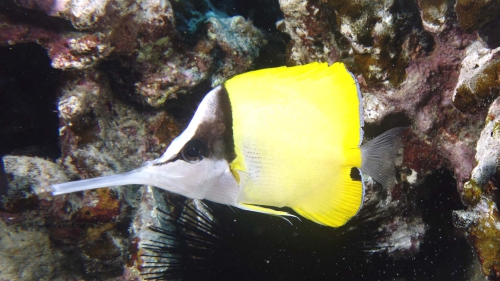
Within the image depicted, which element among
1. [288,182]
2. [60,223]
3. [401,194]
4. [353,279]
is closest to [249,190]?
[288,182]

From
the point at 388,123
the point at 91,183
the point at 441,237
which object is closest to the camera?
the point at 91,183

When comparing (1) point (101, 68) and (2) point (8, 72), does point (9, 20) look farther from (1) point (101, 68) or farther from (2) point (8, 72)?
(2) point (8, 72)

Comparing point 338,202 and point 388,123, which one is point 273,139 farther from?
point 388,123

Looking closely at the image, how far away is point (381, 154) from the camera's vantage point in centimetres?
164

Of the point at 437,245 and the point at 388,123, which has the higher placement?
the point at 388,123

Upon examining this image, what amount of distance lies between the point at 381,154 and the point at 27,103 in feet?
12.9

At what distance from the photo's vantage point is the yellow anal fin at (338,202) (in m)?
1.66

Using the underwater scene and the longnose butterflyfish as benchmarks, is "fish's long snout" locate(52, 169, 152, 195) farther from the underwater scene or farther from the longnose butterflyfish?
the longnose butterflyfish

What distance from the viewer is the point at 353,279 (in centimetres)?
237

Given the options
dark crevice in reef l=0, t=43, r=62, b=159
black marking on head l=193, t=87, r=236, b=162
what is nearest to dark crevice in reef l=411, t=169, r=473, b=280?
black marking on head l=193, t=87, r=236, b=162

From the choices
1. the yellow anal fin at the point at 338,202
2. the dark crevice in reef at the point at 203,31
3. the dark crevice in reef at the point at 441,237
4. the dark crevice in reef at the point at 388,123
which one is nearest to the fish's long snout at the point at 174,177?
the yellow anal fin at the point at 338,202

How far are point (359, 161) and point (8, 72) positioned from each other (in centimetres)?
383

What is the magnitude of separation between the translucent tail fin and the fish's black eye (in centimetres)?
83

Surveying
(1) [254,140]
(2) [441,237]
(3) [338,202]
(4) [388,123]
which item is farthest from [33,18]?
(2) [441,237]
